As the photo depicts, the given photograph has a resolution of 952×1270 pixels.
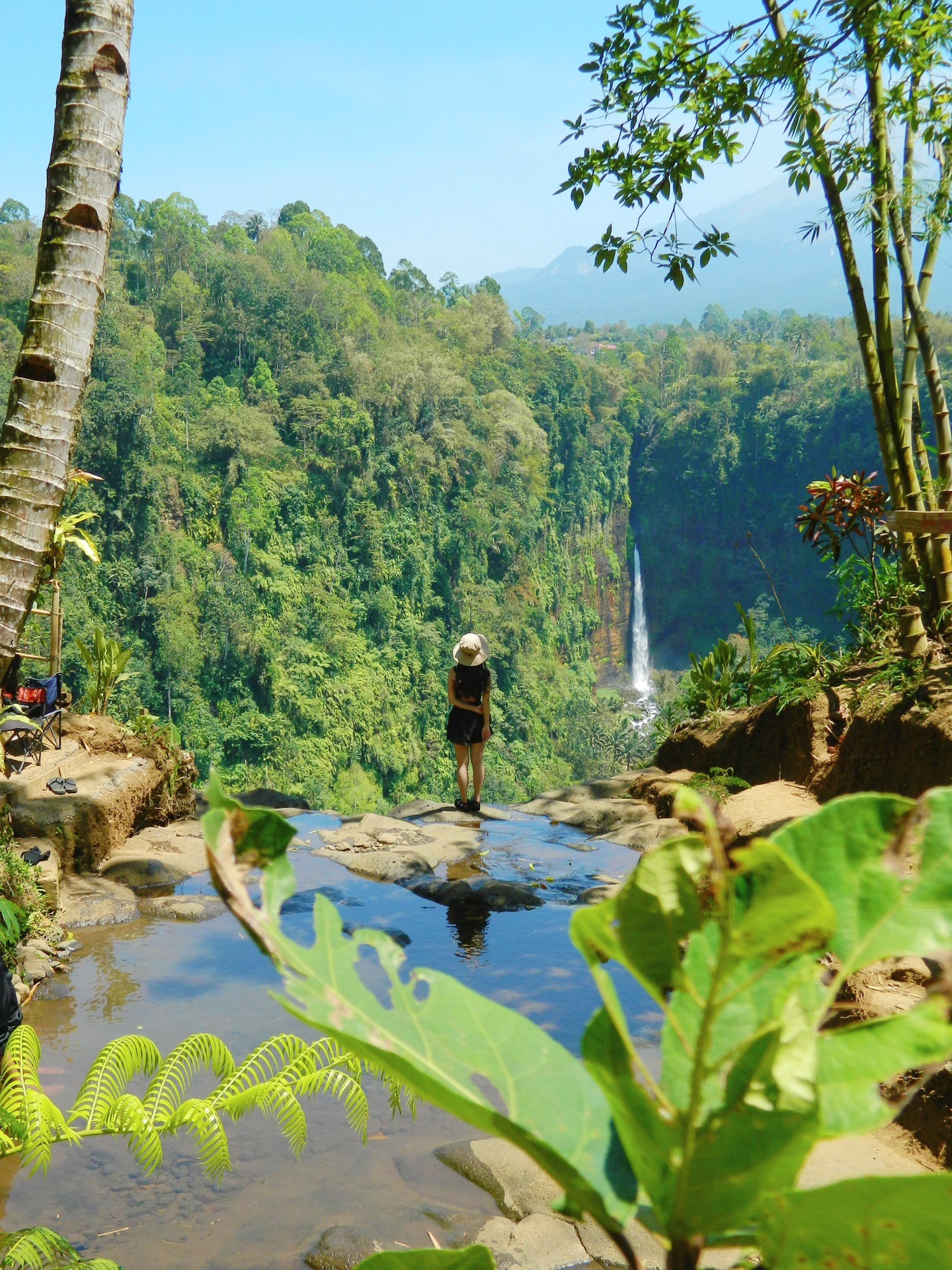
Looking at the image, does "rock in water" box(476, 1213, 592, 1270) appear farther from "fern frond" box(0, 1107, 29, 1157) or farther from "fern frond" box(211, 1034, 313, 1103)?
"fern frond" box(0, 1107, 29, 1157)

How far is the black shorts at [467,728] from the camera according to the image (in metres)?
7.20

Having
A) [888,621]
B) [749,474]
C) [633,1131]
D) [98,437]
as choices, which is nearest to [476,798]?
[888,621]

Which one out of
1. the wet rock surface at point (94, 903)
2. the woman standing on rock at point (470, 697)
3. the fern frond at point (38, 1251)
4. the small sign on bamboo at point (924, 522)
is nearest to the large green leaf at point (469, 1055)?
the fern frond at point (38, 1251)

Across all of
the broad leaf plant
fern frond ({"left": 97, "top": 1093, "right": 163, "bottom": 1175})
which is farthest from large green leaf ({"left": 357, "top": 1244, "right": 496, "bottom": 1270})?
fern frond ({"left": 97, "top": 1093, "right": 163, "bottom": 1175})

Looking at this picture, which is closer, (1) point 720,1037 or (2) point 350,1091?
(1) point 720,1037

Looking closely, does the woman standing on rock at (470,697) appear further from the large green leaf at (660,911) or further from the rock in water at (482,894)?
the large green leaf at (660,911)

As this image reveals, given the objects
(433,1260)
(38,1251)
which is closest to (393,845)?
(38,1251)

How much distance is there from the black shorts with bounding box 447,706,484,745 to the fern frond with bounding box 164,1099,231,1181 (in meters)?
4.93

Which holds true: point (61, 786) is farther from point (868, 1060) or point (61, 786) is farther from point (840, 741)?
point (868, 1060)

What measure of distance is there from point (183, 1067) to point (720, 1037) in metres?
2.30

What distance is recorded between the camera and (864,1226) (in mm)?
241

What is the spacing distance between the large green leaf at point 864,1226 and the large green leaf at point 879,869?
5cm

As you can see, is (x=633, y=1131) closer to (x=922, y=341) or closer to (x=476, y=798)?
(x=922, y=341)

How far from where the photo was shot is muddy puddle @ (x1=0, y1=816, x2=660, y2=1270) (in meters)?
2.44
